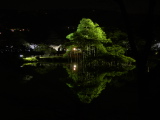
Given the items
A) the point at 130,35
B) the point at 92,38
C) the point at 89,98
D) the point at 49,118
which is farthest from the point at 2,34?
the point at 130,35

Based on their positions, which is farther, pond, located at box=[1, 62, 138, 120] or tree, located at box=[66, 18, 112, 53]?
tree, located at box=[66, 18, 112, 53]

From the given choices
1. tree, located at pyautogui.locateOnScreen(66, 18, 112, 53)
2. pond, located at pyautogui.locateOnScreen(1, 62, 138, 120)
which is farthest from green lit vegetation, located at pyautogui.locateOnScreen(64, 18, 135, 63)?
pond, located at pyautogui.locateOnScreen(1, 62, 138, 120)

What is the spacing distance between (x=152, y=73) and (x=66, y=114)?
4.87 m

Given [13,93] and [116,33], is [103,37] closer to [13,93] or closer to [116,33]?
[116,33]

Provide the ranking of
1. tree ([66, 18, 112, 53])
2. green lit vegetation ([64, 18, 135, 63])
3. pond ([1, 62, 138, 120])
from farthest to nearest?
tree ([66, 18, 112, 53]), green lit vegetation ([64, 18, 135, 63]), pond ([1, 62, 138, 120])

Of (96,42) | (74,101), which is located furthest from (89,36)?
(74,101)

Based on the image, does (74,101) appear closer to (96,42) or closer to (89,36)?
(96,42)

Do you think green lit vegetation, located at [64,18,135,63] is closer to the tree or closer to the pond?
the tree

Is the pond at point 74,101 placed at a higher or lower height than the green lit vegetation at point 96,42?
lower

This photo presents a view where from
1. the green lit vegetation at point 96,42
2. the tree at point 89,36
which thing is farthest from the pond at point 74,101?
the tree at point 89,36

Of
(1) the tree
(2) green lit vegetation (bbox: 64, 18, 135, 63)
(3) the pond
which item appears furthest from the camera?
(1) the tree

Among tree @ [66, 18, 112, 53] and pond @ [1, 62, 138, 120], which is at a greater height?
tree @ [66, 18, 112, 53]

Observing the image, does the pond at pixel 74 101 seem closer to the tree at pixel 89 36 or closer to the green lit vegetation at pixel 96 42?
the green lit vegetation at pixel 96 42

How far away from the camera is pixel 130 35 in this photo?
325 cm
